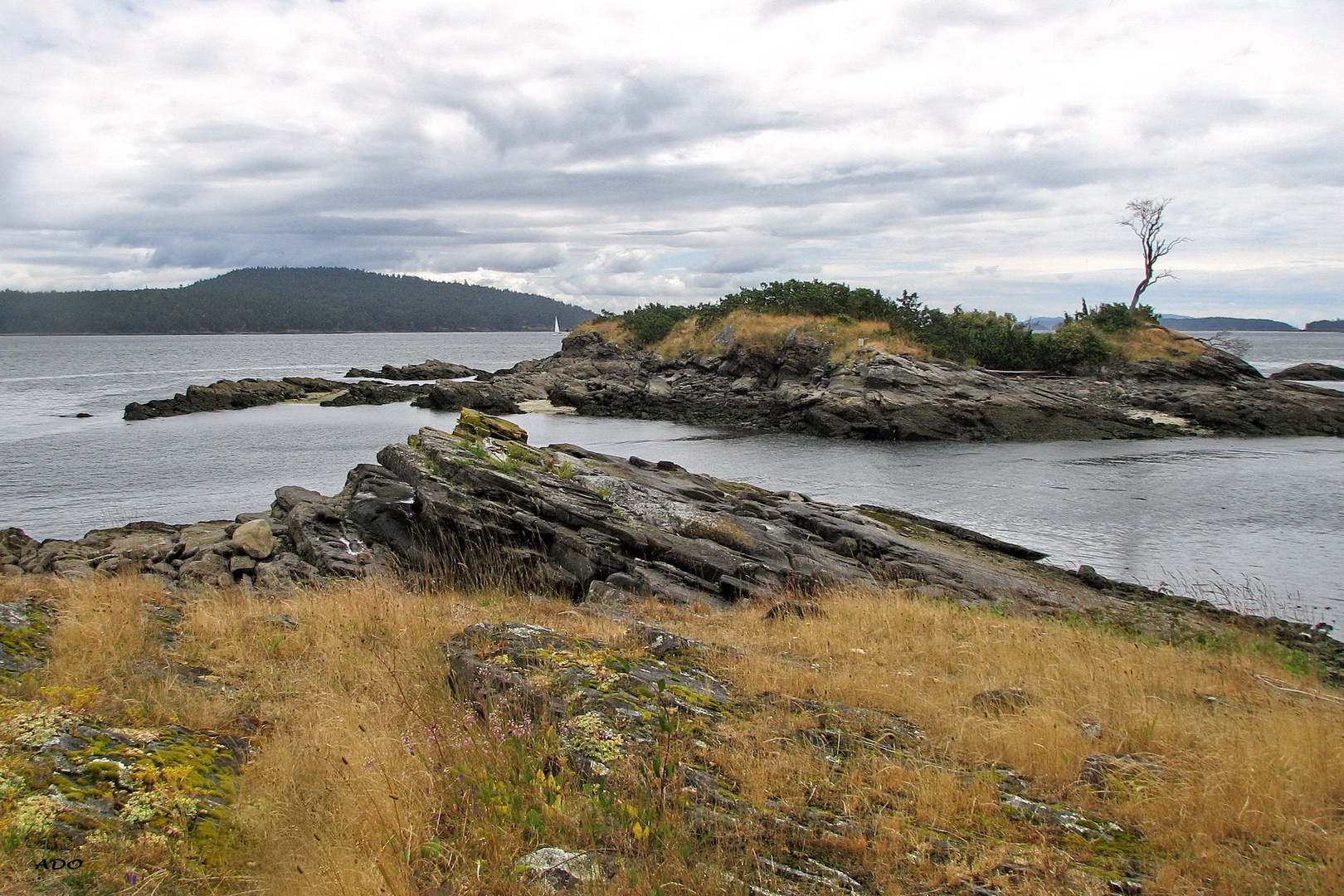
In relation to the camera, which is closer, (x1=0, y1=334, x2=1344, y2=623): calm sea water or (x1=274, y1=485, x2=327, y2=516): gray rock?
(x1=0, y1=334, x2=1344, y2=623): calm sea water

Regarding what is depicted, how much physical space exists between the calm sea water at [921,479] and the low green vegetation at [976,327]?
11776 millimetres

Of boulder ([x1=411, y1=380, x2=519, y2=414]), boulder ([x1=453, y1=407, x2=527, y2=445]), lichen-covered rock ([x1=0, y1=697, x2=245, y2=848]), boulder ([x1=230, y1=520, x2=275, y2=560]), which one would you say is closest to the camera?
lichen-covered rock ([x1=0, y1=697, x2=245, y2=848])

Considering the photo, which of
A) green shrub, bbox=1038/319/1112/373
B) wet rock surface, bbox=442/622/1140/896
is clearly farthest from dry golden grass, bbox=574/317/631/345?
wet rock surface, bbox=442/622/1140/896

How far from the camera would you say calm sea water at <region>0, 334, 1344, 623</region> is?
18.7 m

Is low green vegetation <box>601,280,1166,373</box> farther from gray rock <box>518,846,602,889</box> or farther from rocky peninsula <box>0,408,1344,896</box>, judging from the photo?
gray rock <box>518,846,602,889</box>

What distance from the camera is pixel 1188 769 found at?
502 centimetres

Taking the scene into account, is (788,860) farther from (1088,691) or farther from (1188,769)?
(1088,691)

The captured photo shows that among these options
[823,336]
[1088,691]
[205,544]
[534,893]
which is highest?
[823,336]

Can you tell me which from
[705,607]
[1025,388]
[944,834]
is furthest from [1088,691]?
[1025,388]

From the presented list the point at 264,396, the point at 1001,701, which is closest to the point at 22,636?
the point at 1001,701

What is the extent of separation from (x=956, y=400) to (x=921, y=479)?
46.7ft

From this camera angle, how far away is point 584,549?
516 inches

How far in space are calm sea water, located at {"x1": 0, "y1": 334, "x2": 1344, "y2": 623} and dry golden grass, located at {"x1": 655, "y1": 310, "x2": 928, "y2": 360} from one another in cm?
945

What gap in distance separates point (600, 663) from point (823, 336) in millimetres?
46311
